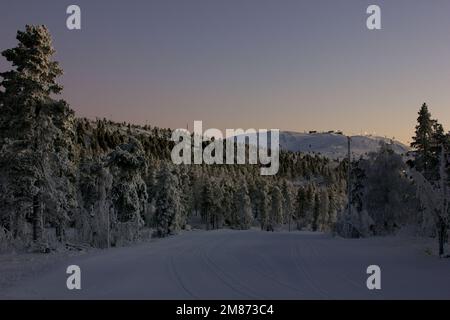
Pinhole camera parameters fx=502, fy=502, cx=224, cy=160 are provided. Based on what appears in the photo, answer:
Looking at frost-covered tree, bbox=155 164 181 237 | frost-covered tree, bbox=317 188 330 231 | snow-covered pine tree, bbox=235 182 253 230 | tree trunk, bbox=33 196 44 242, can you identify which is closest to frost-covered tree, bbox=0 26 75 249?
tree trunk, bbox=33 196 44 242

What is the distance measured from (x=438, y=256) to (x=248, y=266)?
31.5 feet

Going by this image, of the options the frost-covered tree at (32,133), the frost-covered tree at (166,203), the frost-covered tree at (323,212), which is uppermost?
the frost-covered tree at (32,133)

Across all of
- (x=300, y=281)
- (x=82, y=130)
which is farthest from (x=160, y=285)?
(x=82, y=130)

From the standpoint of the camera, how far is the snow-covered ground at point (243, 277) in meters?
13.4

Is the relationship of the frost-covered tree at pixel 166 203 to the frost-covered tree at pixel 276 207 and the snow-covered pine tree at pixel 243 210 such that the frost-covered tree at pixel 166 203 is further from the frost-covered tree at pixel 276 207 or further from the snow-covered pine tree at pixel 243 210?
the frost-covered tree at pixel 276 207

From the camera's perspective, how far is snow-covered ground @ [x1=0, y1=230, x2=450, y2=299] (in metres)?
13.4

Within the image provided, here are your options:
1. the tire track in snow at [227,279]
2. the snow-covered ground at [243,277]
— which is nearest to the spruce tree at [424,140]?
the snow-covered ground at [243,277]

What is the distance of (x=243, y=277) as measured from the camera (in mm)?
16234

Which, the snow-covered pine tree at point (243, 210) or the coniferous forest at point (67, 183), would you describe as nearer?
the coniferous forest at point (67, 183)

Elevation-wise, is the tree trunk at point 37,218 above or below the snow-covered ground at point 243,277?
above

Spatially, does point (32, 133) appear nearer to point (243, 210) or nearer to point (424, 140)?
point (424, 140)

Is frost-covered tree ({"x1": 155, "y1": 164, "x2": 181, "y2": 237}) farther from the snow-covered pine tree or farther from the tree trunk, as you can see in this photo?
the snow-covered pine tree

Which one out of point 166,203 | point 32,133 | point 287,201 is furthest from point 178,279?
point 287,201

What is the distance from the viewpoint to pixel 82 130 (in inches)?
6924
